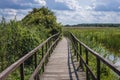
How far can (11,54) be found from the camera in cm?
1155

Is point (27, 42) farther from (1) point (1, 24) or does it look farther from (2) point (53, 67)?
(1) point (1, 24)

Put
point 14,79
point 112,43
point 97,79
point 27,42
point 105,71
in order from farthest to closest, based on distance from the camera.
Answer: point 112,43 → point 27,42 → point 105,71 → point 14,79 → point 97,79

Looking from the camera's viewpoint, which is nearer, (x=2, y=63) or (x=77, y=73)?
(x=2, y=63)

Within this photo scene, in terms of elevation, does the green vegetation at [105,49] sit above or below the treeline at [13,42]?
below

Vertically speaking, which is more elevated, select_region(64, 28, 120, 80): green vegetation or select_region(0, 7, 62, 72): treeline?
select_region(0, 7, 62, 72): treeline

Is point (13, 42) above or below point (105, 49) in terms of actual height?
above

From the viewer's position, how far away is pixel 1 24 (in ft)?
34.3

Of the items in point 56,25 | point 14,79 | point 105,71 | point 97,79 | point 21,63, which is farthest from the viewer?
point 56,25

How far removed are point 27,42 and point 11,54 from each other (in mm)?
2116

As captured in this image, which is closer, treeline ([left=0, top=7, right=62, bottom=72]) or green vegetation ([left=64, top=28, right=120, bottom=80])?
treeline ([left=0, top=7, right=62, bottom=72])

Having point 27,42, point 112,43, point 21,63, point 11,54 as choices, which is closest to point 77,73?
point 11,54

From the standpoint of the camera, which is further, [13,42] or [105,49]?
[105,49]

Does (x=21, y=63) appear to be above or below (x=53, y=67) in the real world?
above

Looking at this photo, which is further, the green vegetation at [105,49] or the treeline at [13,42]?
the green vegetation at [105,49]
